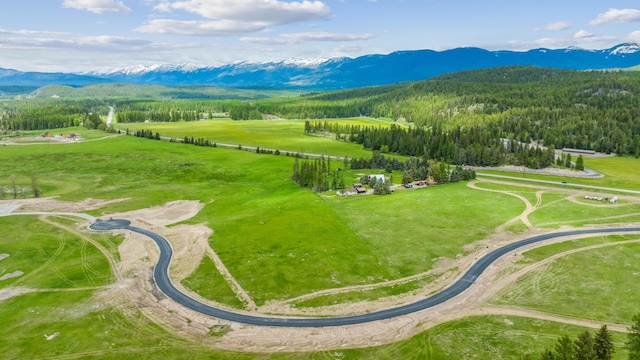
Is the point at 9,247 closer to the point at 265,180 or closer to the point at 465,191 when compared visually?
the point at 265,180

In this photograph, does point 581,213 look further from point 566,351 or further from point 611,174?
point 566,351

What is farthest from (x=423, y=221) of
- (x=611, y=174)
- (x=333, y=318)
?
(x=611, y=174)

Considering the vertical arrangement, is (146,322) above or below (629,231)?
below

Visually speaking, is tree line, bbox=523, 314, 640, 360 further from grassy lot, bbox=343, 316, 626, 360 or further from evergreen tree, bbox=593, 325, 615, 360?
grassy lot, bbox=343, 316, 626, 360

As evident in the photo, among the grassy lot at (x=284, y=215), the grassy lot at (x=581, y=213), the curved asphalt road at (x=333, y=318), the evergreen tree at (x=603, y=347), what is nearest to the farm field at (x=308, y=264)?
the grassy lot at (x=284, y=215)

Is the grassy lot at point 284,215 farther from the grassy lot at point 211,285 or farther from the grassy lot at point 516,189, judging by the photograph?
the grassy lot at point 516,189

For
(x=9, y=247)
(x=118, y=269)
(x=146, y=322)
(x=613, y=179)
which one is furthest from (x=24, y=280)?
(x=613, y=179)
